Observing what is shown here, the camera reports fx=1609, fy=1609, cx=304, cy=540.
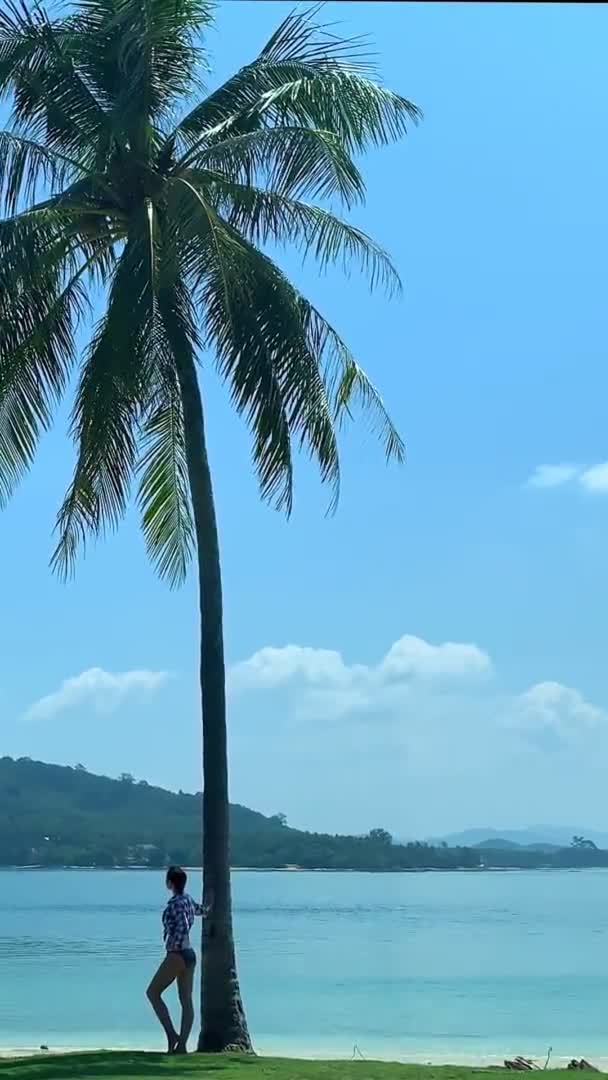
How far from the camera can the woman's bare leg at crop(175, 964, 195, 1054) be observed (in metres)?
14.2

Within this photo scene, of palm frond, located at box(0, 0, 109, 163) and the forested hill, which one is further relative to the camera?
the forested hill

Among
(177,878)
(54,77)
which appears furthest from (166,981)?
(54,77)

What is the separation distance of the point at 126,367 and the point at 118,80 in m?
3.24

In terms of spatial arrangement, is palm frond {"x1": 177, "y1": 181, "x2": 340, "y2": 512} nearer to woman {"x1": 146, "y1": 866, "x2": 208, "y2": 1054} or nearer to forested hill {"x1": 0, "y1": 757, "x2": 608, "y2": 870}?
woman {"x1": 146, "y1": 866, "x2": 208, "y2": 1054}

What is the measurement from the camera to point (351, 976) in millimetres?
45188

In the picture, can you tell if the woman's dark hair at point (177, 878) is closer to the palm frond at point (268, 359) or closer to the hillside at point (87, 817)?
the palm frond at point (268, 359)

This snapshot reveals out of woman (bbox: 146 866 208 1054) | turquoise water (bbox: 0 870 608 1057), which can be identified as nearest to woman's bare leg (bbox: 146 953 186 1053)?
woman (bbox: 146 866 208 1054)

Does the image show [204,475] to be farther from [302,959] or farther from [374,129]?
[302,959]

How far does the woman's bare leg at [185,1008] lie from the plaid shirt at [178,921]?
0.25 meters

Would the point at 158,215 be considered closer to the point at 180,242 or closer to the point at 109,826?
the point at 180,242

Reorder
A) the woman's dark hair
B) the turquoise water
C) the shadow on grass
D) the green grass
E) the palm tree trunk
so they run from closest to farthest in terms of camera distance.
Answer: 1. the green grass
2. the shadow on grass
3. the woman's dark hair
4. the palm tree trunk
5. the turquoise water

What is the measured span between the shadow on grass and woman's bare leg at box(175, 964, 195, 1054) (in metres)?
0.41

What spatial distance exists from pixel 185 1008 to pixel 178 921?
0.79 metres

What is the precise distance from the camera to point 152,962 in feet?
164
